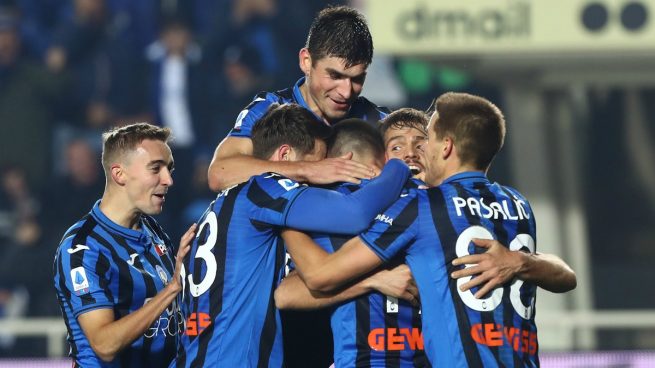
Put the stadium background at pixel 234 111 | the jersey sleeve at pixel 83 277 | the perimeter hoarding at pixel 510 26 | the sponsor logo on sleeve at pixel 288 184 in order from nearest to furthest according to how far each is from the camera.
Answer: the sponsor logo on sleeve at pixel 288 184, the jersey sleeve at pixel 83 277, the perimeter hoarding at pixel 510 26, the stadium background at pixel 234 111

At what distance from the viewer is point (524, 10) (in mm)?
10867

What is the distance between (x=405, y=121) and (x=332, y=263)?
0.81 meters

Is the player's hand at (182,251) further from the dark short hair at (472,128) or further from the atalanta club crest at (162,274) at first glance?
the dark short hair at (472,128)

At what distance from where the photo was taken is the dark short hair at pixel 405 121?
4883 mm

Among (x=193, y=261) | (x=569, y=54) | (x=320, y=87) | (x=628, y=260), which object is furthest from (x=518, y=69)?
(x=193, y=261)

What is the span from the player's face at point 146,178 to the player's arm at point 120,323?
0.48 meters

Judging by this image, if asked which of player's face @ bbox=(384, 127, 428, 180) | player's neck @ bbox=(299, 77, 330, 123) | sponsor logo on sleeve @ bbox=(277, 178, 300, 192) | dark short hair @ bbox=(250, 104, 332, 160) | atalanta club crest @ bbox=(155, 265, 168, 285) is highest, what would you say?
player's neck @ bbox=(299, 77, 330, 123)

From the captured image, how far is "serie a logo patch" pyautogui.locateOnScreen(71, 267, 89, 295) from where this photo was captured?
505 cm

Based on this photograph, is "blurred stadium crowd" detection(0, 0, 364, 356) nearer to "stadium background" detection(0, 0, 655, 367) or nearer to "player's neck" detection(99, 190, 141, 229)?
"stadium background" detection(0, 0, 655, 367)

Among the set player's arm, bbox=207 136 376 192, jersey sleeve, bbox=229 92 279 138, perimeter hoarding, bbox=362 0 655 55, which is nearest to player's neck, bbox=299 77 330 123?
jersey sleeve, bbox=229 92 279 138

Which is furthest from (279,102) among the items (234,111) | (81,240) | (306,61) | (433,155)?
(234,111)

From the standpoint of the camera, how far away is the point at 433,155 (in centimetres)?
445

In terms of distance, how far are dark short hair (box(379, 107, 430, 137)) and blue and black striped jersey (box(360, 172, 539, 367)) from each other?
1.68 ft

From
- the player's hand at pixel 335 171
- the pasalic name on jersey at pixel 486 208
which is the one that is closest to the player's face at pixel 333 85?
the player's hand at pixel 335 171
